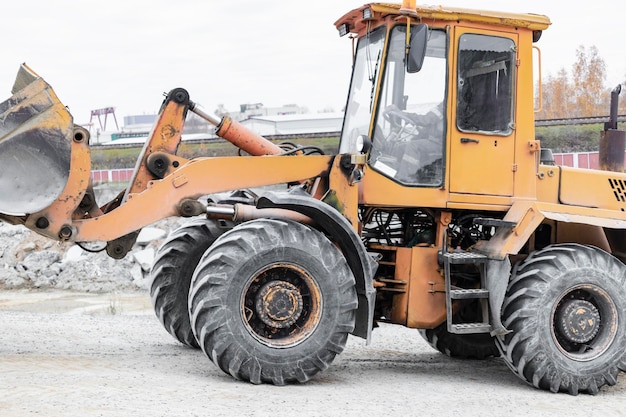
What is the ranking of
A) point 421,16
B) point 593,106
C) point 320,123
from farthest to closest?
point 320,123 < point 593,106 < point 421,16

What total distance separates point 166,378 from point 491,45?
4.34 m

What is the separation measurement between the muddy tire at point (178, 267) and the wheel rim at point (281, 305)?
161 cm

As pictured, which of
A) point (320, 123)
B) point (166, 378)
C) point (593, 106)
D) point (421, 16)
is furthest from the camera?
point (320, 123)

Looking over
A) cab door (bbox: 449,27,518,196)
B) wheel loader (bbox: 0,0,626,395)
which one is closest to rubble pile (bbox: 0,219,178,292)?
wheel loader (bbox: 0,0,626,395)

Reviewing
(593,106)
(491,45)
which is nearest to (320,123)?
(593,106)

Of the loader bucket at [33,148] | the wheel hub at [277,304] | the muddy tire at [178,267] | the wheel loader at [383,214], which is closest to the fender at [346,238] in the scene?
the wheel loader at [383,214]

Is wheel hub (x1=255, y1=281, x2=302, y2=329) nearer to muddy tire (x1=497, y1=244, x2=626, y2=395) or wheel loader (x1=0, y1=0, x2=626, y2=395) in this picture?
wheel loader (x1=0, y1=0, x2=626, y2=395)

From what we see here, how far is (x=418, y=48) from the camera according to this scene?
8.16 m

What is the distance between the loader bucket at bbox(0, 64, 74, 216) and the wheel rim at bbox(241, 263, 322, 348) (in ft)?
6.28

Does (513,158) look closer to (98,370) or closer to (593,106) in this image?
(98,370)

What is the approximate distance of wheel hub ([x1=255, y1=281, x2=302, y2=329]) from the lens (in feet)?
26.2

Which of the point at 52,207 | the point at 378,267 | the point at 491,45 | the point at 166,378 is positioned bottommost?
the point at 166,378

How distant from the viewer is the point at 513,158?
29.5 feet

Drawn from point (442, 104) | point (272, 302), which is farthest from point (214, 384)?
point (442, 104)
